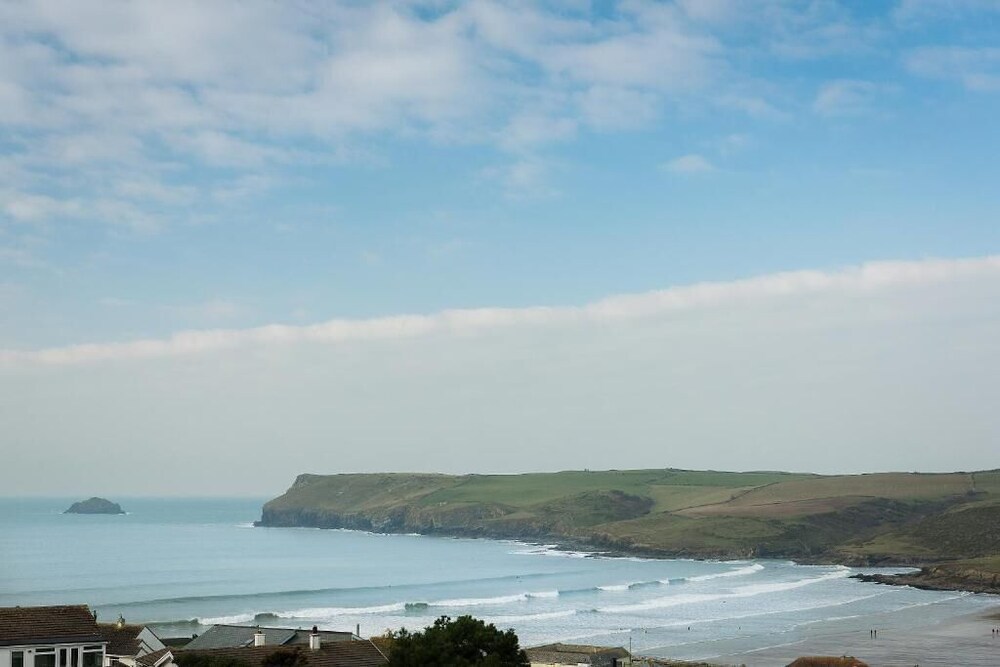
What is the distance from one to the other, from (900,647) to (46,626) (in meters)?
77.1

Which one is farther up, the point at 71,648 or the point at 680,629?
the point at 71,648

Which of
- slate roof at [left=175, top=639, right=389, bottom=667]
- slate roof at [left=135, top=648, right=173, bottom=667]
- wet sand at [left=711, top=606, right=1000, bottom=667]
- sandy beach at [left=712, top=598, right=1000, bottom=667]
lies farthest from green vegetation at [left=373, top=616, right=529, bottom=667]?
wet sand at [left=711, top=606, right=1000, bottom=667]

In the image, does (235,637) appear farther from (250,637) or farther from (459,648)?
(459,648)

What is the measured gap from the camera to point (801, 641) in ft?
351

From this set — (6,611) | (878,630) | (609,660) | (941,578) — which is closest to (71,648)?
(6,611)

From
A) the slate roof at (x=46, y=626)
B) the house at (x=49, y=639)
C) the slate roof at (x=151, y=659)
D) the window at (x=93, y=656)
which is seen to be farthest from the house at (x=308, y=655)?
the slate roof at (x=46, y=626)

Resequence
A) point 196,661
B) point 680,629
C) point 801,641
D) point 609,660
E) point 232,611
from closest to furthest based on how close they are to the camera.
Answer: point 196,661 → point 609,660 → point 801,641 → point 680,629 → point 232,611

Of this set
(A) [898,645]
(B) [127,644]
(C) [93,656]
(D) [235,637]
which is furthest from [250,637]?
(A) [898,645]

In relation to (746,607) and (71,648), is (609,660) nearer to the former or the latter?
(71,648)

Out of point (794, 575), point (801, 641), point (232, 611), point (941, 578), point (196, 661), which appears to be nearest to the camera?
point (196, 661)

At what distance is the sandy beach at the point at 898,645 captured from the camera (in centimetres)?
9338

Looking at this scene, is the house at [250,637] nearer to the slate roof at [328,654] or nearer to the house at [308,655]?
the slate roof at [328,654]

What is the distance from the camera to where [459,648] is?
154ft

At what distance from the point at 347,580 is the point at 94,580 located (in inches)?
1553
